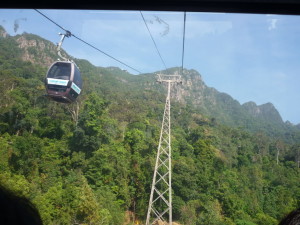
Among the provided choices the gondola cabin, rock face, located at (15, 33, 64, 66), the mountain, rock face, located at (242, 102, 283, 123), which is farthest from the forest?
rock face, located at (242, 102, 283, 123)

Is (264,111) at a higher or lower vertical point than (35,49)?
lower

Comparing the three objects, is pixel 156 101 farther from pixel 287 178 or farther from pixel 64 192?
pixel 64 192

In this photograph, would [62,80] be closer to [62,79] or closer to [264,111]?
[62,79]

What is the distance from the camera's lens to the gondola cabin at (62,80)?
7146 millimetres

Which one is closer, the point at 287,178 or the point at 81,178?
the point at 81,178

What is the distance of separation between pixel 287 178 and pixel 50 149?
60.3 feet

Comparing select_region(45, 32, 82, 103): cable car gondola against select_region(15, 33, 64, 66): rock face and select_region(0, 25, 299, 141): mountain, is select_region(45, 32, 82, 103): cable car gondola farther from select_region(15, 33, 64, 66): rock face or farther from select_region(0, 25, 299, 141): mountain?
select_region(15, 33, 64, 66): rock face

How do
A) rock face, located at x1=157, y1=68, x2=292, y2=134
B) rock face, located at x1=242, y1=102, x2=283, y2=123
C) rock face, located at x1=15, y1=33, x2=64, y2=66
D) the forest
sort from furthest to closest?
rock face, located at x1=242, y1=102, x2=283, y2=123
rock face, located at x1=157, y1=68, x2=292, y2=134
rock face, located at x1=15, y1=33, x2=64, y2=66
the forest

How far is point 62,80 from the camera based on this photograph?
719cm

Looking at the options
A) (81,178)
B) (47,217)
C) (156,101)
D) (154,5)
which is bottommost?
(47,217)

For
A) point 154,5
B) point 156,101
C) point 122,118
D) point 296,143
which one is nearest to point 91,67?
point 156,101

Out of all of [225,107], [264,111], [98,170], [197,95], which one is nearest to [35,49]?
[98,170]

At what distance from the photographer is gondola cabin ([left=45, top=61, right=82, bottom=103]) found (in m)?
7.15

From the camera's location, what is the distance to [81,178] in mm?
15008
